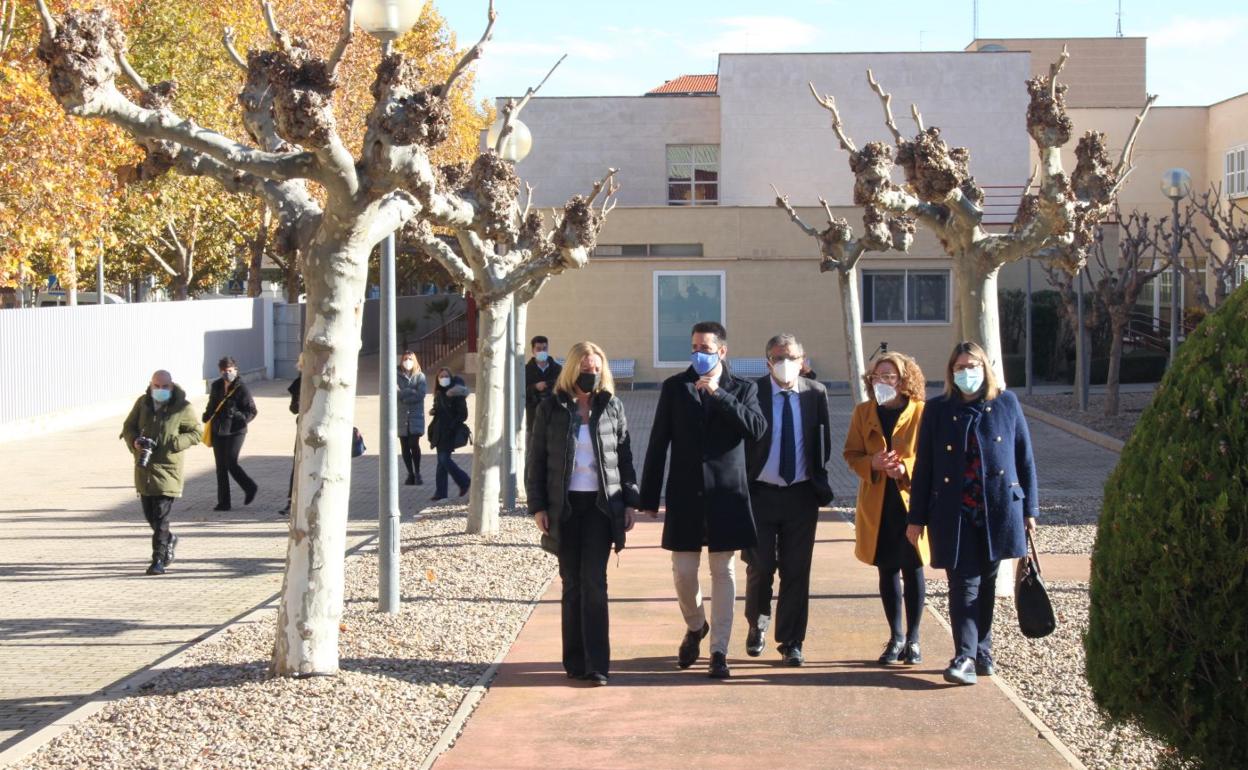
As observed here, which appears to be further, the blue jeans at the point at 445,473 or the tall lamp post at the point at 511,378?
the blue jeans at the point at 445,473

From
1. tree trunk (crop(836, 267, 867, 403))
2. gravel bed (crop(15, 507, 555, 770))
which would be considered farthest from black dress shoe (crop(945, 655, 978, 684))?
tree trunk (crop(836, 267, 867, 403))

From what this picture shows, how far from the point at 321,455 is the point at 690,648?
7.04ft

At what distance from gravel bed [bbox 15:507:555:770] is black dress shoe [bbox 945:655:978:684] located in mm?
2365

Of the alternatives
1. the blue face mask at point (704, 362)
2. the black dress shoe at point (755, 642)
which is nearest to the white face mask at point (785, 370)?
the blue face mask at point (704, 362)

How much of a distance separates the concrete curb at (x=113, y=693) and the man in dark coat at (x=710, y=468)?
2.75 m

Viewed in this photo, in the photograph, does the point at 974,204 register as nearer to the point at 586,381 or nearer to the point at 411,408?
the point at 586,381

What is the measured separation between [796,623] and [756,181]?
32.4 meters

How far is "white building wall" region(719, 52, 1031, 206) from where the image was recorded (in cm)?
3891

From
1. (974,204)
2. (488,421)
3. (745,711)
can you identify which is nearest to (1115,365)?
(488,421)

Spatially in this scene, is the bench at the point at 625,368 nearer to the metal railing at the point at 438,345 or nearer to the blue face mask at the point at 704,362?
the metal railing at the point at 438,345

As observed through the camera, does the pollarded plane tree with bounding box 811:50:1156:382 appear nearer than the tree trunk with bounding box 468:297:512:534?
Yes

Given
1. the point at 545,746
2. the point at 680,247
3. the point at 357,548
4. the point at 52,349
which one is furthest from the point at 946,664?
the point at 680,247

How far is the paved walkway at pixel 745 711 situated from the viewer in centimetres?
619

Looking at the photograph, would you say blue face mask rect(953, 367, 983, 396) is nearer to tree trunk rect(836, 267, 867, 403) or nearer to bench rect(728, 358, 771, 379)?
tree trunk rect(836, 267, 867, 403)
